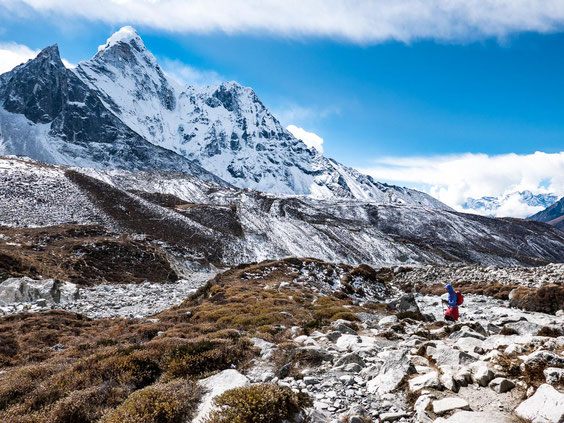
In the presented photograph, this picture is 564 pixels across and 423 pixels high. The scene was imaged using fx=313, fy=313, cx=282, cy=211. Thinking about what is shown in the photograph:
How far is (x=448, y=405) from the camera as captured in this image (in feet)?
19.0

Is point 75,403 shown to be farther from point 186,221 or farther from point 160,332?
point 186,221

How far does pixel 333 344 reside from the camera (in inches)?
442

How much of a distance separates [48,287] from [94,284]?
818 cm

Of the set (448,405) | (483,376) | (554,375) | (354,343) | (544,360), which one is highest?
(544,360)

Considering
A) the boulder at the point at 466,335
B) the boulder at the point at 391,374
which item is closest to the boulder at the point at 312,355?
the boulder at the point at 391,374

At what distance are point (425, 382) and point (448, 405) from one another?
3.16 feet

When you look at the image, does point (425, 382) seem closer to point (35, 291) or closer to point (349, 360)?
point (349, 360)

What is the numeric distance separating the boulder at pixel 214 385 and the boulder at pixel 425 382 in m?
3.66

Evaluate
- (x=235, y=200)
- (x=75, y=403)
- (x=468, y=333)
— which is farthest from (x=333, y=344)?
(x=235, y=200)

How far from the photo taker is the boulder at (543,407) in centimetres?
480

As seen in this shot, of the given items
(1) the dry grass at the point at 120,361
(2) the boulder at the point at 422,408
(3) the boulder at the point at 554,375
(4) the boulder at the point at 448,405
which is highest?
(3) the boulder at the point at 554,375

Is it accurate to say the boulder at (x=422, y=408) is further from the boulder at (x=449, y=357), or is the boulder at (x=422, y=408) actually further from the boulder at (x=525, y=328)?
the boulder at (x=525, y=328)

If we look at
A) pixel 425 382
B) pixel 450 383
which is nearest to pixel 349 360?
pixel 425 382

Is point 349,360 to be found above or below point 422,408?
below
